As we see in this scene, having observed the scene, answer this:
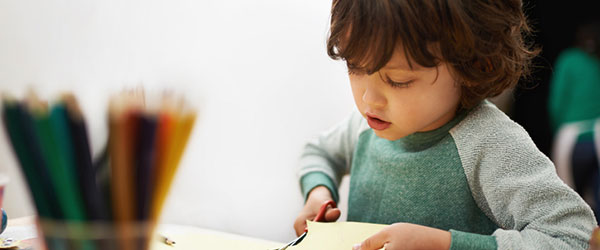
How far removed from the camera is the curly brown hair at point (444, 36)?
625mm

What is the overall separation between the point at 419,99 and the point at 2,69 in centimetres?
71

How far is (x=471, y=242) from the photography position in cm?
61

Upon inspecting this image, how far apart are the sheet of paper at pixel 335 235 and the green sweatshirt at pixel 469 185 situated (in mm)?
97

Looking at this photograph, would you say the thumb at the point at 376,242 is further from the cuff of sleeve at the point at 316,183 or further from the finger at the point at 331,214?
the cuff of sleeve at the point at 316,183

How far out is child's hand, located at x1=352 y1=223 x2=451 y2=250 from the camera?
0.61 metres

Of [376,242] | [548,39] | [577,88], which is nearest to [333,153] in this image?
[376,242]

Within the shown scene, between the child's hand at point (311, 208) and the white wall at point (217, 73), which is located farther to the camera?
the white wall at point (217, 73)

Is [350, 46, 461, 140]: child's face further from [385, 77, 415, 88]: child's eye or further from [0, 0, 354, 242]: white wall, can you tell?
[0, 0, 354, 242]: white wall

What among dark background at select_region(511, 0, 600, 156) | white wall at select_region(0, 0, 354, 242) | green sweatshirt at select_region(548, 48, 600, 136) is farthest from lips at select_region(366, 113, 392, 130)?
dark background at select_region(511, 0, 600, 156)

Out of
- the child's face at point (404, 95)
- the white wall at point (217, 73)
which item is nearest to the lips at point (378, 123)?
the child's face at point (404, 95)

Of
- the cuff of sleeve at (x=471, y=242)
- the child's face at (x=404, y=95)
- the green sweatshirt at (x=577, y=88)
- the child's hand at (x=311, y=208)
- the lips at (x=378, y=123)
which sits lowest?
the green sweatshirt at (x=577, y=88)

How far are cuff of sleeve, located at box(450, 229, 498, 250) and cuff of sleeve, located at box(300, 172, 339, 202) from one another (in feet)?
0.98

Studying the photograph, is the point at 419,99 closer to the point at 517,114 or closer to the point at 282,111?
the point at 282,111

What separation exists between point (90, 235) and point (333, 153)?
66 cm
